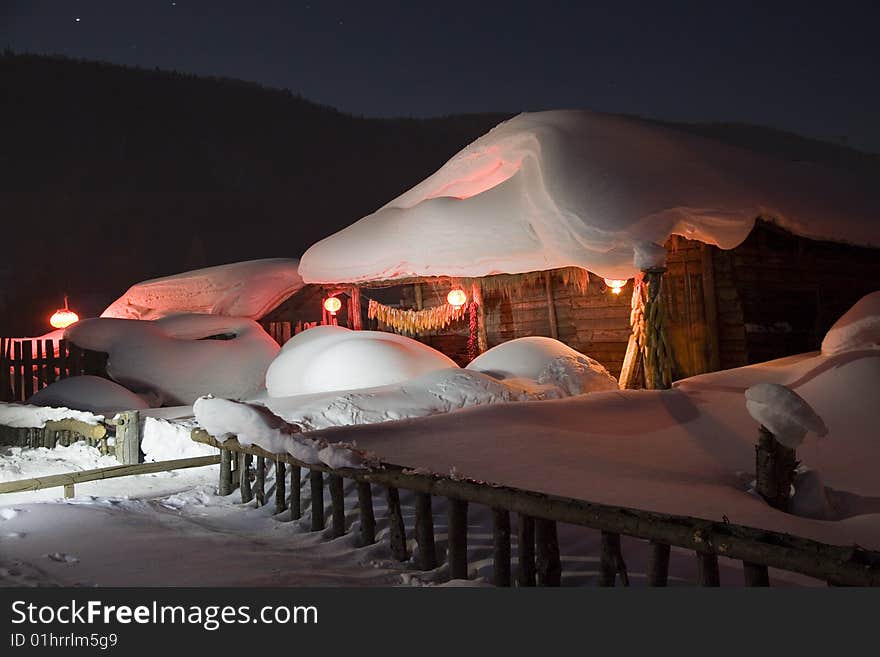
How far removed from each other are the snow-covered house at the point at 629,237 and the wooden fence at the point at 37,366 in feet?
16.9

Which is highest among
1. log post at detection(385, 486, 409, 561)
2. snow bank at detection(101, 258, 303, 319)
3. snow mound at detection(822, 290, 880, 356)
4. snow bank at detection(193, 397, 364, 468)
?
snow bank at detection(101, 258, 303, 319)

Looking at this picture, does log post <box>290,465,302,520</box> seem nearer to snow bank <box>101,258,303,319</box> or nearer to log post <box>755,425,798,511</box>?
log post <box>755,425,798,511</box>

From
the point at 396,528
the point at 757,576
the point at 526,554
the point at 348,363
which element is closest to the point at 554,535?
the point at 526,554

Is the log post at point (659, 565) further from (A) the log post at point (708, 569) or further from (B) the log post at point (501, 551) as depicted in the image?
(B) the log post at point (501, 551)

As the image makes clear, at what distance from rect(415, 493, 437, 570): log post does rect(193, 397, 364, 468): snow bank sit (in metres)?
0.71

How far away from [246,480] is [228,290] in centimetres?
1367

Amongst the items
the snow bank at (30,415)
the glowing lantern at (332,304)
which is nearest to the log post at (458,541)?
the snow bank at (30,415)

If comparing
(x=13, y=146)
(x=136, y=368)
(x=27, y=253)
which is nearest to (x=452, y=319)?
(x=136, y=368)

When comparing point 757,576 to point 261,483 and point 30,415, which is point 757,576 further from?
point 30,415

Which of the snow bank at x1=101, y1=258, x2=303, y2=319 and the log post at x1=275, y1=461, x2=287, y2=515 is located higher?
the snow bank at x1=101, y1=258, x2=303, y2=319

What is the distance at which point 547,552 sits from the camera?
4.59m

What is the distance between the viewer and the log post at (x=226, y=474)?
7824mm

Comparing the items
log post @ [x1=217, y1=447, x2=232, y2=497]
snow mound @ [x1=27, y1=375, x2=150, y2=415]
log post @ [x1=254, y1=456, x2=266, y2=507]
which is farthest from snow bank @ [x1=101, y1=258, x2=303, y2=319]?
log post @ [x1=254, y1=456, x2=266, y2=507]

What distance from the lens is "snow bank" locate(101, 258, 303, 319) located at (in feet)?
66.4
